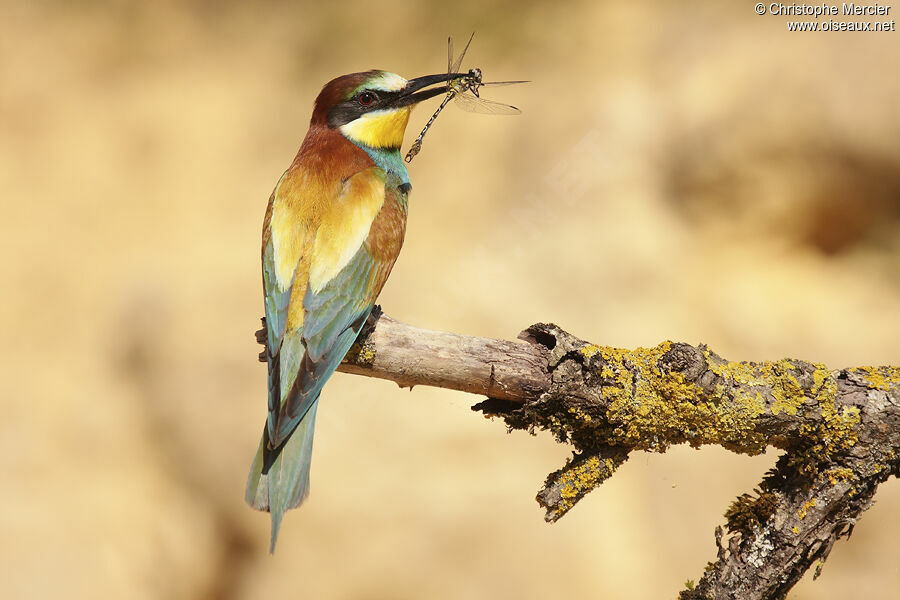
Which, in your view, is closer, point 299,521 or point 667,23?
point 299,521

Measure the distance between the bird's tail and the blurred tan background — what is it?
1424mm

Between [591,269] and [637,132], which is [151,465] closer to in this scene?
[591,269]

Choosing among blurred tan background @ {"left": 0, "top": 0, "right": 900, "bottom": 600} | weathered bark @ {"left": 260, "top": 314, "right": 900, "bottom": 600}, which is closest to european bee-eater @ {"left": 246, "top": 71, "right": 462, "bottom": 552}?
weathered bark @ {"left": 260, "top": 314, "right": 900, "bottom": 600}

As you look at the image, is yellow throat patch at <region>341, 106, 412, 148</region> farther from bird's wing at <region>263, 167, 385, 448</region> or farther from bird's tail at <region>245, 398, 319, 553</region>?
bird's tail at <region>245, 398, 319, 553</region>

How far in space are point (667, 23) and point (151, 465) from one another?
10.1ft

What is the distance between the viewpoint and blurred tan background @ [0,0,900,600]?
3.21 metres

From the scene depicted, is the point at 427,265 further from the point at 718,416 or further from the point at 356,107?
the point at 718,416

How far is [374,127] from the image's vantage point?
2.42m

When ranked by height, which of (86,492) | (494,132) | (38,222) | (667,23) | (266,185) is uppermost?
(667,23)

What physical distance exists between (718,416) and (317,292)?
0.95 metres

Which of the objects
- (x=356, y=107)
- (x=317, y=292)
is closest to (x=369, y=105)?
(x=356, y=107)

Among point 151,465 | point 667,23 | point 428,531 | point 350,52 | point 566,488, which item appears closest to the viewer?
point 566,488

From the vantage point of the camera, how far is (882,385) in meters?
1.73

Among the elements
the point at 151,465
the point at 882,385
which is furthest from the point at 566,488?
the point at 151,465
